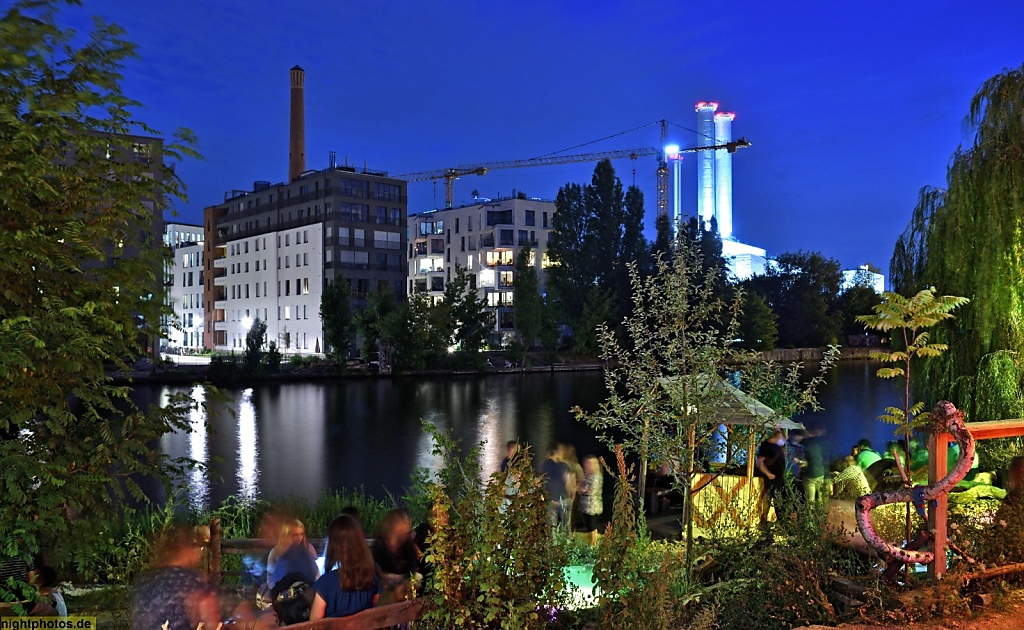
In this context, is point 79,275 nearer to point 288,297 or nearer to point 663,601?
point 663,601

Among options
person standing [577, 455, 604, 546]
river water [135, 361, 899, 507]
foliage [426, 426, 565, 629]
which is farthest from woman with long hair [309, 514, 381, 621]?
person standing [577, 455, 604, 546]

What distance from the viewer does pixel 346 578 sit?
603 cm

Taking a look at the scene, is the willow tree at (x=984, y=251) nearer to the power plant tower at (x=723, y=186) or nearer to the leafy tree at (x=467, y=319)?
the leafy tree at (x=467, y=319)

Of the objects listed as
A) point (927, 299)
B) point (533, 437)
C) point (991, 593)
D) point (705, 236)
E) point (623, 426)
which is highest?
point (705, 236)

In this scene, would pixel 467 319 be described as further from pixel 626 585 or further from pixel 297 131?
pixel 626 585

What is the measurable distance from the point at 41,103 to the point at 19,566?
3.76 meters

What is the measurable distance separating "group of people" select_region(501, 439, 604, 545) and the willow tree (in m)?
7.08

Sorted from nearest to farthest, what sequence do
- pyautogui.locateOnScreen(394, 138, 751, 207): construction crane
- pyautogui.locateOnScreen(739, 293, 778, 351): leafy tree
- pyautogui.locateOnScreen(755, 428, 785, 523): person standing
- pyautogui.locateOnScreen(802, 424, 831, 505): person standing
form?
pyautogui.locateOnScreen(802, 424, 831, 505): person standing < pyautogui.locateOnScreen(755, 428, 785, 523): person standing < pyautogui.locateOnScreen(739, 293, 778, 351): leafy tree < pyautogui.locateOnScreen(394, 138, 751, 207): construction crane

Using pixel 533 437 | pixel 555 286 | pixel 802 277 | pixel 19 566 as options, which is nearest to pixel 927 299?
pixel 19 566

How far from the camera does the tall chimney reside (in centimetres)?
8912

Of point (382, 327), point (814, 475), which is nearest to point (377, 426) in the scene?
point (382, 327)

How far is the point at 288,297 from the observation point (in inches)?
3177

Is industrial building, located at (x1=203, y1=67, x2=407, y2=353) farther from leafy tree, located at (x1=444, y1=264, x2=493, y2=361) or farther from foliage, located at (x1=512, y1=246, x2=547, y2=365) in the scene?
foliage, located at (x1=512, y1=246, x2=547, y2=365)

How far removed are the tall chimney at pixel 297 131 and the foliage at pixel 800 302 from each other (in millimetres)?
52769
